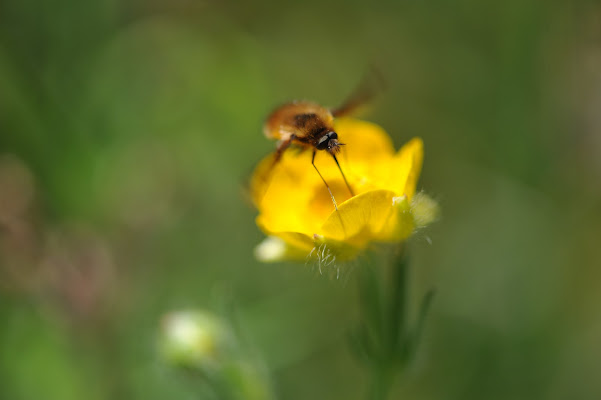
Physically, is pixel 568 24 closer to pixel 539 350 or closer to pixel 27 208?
pixel 539 350

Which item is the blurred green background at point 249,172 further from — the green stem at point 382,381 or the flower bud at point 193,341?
the green stem at point 382,381

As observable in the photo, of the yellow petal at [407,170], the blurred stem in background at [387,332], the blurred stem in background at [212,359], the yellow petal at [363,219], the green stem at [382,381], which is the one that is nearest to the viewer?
the yellow petal at [363,219]

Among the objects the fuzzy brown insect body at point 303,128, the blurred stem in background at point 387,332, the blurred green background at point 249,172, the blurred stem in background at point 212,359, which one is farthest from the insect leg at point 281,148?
the blurred green background at point 249,172

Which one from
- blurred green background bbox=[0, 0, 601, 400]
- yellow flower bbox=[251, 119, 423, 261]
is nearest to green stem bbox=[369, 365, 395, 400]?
yellow flower bbox=[251, 119, 423, 261]

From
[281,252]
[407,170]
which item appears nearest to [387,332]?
[281,252]

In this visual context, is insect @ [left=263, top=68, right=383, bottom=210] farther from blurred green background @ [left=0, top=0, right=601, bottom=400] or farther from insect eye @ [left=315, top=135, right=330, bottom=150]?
blurred green background @ [left=0, top=0, right=601, bottom=400]

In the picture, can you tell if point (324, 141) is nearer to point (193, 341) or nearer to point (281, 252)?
point (281, 252)
